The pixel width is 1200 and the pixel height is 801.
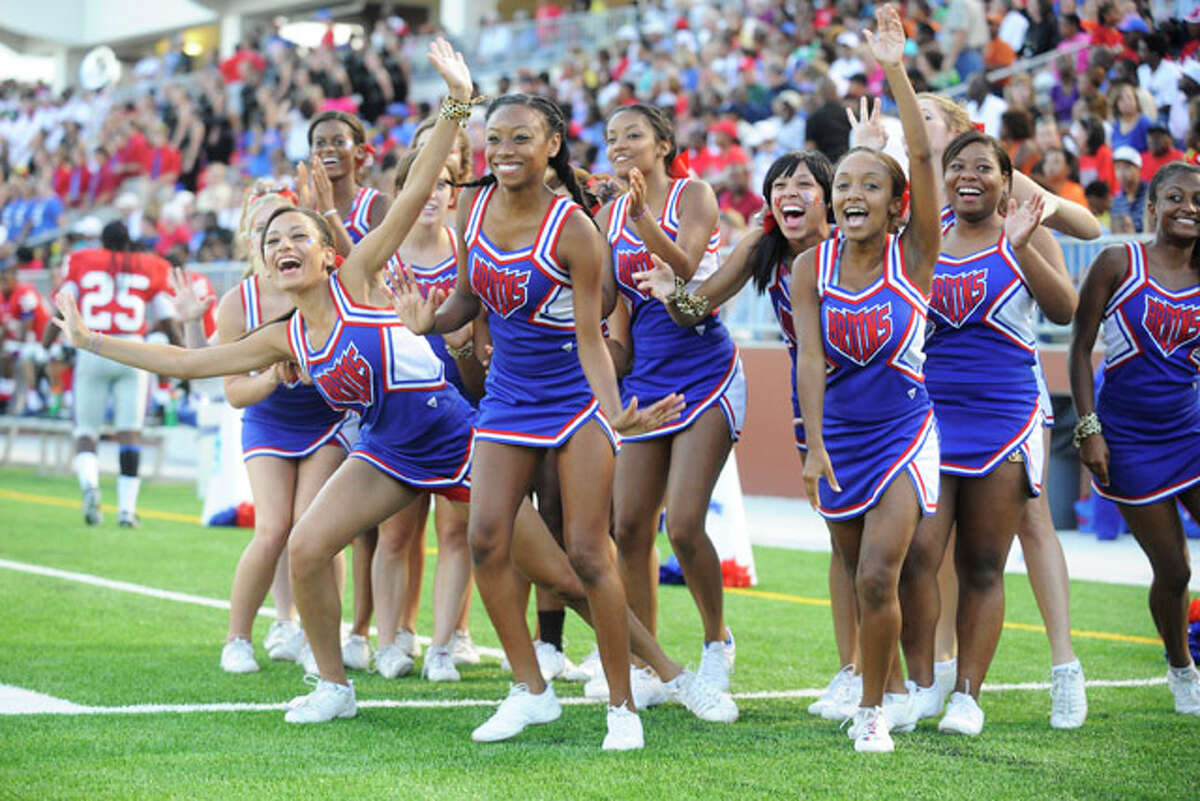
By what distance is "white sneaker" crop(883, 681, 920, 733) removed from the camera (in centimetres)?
569

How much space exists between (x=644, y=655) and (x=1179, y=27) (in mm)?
10495

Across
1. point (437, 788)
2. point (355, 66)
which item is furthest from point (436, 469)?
point (355, 66)

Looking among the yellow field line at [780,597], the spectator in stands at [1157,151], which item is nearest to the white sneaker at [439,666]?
the yellow field line at [780,597]

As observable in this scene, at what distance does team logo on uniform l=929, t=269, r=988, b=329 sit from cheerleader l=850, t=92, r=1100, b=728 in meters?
0.32

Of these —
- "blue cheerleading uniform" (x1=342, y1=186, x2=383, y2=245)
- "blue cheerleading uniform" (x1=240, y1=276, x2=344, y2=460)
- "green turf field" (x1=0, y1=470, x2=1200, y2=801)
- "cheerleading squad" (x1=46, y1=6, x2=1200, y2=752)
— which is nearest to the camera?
"green turf field" (x1=0, y1=470, x2=1200, y2=801)

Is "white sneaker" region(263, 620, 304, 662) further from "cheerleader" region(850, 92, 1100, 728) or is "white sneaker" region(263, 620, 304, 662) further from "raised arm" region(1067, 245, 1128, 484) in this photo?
"raised arm" region(1067, 245, 1128, 484)

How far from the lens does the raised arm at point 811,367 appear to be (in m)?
5.38

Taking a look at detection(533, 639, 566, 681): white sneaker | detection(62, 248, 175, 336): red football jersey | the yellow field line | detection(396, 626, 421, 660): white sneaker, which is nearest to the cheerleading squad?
detection(533, 639, 566, 681): white sneaker

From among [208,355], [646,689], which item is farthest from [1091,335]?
[208,355]

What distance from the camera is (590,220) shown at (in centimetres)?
563

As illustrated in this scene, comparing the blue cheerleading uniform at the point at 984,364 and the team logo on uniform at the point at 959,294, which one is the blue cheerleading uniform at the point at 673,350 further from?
the team logo on uniform at the point at 959,294

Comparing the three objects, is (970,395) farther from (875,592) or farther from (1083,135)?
(1083,135)

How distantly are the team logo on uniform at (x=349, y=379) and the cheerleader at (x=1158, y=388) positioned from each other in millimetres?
2670

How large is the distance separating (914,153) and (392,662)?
3.15 m
